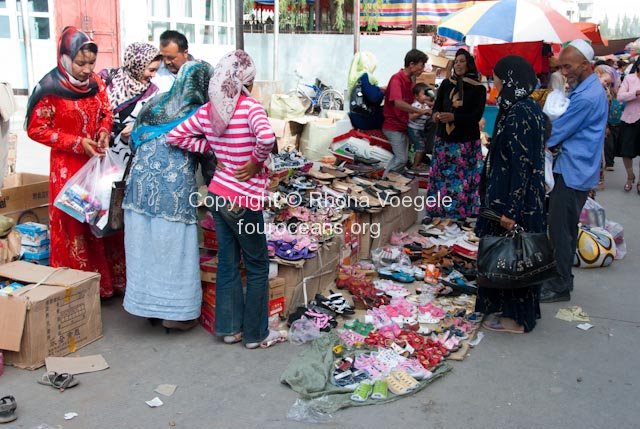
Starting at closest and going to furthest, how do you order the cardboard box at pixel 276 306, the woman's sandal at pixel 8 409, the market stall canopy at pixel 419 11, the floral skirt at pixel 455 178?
the woman's sandal at pixel 8 409
the cardboard box at pixel 276 306
the floral skirt at pixel 455 178
the market stall canopy at pixel 419 11

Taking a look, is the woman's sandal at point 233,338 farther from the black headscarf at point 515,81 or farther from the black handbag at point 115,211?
the black headscarf at point 515,81

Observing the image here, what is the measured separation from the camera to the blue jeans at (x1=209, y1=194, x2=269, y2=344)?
4.14 metres

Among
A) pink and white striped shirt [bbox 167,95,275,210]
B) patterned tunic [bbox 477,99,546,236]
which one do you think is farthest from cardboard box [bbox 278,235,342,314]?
patterned tunic [bbox 477,99,546,236]

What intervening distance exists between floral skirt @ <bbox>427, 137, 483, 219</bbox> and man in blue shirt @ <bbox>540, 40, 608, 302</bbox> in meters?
1.89

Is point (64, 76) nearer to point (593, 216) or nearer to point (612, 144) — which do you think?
point (593, 216)

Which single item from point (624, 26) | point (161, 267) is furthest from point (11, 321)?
point (624, 26)

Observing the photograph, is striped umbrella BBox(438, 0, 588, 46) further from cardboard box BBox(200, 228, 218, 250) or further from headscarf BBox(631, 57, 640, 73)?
cardboard box BBox(200, 228, 218, 250)

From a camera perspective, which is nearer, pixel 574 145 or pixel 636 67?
pixel 574 145

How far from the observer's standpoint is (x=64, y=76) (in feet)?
14.9

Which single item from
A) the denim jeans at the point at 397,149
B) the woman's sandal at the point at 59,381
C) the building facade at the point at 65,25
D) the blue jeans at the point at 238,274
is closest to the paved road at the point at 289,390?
the woman's sandal at the point at 59,381

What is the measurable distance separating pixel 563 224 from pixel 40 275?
3918mm

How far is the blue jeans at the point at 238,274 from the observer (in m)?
4.14

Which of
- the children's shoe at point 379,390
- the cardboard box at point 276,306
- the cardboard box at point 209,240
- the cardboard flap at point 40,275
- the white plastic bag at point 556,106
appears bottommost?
the children's shoe at point 379,390

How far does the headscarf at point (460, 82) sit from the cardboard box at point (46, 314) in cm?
427
